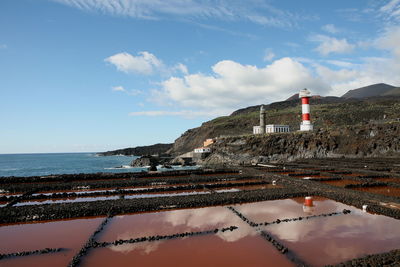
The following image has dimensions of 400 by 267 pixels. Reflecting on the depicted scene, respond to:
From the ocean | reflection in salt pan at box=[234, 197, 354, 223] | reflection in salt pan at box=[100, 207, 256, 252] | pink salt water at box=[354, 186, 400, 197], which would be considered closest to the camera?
reflection in salt pan at box=[100, 207, 256, 252]

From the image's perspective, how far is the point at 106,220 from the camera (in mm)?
14016

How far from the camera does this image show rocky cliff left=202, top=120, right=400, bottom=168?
163 ft

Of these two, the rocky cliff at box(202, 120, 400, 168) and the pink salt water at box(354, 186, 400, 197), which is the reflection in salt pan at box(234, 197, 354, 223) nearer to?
the pink salt water at box(354, 186, 400, 197)

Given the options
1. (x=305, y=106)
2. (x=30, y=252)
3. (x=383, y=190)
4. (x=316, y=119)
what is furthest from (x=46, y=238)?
(x=316, y=119)

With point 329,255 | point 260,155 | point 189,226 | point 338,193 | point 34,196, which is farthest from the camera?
point 260,155

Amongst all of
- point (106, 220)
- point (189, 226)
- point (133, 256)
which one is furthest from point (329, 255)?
point (106, 220)

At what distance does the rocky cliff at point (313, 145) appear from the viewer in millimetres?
→ 49656

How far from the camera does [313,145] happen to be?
55938 mm

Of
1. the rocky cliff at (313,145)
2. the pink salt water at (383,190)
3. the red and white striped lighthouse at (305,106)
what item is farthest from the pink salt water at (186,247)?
the red and white striped lighthouse at (305,106)

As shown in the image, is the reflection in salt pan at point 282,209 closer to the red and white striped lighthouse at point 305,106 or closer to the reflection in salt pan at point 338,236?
the reflection in salt pan at point 338,236

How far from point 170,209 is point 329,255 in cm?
945

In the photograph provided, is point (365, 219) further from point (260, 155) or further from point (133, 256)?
point (260, 155)

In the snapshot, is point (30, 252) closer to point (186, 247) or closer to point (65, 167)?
point (186, 247)

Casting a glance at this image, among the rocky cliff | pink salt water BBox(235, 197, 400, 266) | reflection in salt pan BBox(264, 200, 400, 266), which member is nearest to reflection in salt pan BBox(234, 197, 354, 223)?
pink salt water BBox(235, 197, 400, 266)
